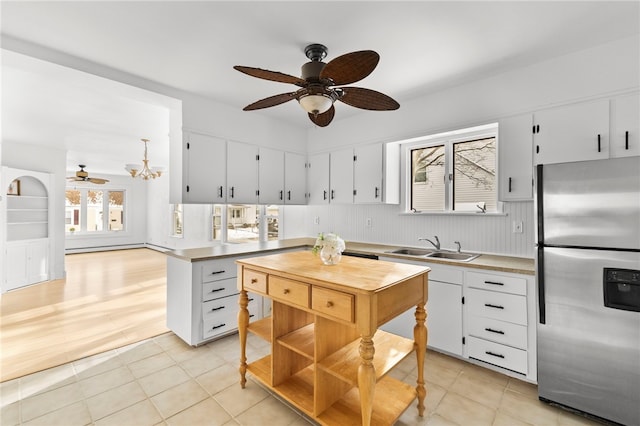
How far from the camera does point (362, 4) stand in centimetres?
180

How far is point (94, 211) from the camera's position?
902cm

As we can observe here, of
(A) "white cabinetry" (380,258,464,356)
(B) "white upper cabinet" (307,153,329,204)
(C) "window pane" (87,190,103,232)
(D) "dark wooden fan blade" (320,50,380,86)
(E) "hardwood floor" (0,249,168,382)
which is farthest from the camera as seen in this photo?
(C) "window pane" (87,190,103,232)

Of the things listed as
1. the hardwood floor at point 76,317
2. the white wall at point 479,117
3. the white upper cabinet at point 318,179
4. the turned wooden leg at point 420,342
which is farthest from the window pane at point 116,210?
the turned wooden leg at point 420,342

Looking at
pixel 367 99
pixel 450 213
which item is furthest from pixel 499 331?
pixel 367 99

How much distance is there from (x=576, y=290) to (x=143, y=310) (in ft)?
15.0

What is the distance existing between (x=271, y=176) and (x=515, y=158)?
2877 mm

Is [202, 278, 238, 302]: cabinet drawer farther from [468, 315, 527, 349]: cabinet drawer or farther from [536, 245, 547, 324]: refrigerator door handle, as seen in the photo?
[536, 245, 547, 324]: refrigerator door handle

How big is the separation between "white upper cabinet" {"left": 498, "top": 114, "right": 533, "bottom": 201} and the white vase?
1.78 meters

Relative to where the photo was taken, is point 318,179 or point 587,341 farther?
point 318,179

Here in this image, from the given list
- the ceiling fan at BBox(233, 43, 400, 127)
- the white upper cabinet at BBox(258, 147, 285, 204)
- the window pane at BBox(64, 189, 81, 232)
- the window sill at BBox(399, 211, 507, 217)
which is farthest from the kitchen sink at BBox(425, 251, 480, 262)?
the window pane at BBox(64, 189, 81, 232)

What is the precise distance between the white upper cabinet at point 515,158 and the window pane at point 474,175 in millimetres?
345

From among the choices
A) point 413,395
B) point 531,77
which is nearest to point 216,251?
point 413,395

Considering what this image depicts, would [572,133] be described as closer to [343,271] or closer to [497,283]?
[497,283]

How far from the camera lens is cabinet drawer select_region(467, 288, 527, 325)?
2246 mm
